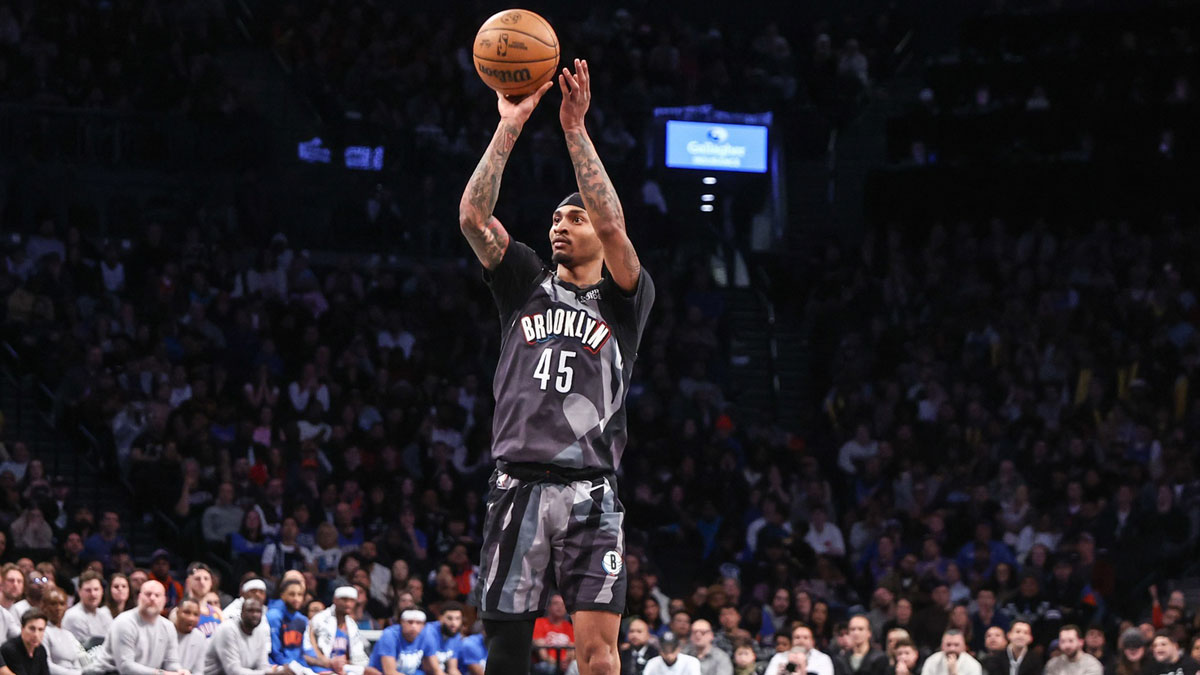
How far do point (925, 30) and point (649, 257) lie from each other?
6.50 metres

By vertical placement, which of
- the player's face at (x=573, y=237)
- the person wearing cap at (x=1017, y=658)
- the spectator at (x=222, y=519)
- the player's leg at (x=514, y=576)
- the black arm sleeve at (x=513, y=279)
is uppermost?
the player's face at (x=573, y=237)

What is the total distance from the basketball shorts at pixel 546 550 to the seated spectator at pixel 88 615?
907 cm

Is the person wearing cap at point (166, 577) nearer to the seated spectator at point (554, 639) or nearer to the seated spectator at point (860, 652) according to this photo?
the seated spectator at point (554, 639)

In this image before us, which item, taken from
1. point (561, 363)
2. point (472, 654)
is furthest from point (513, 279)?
point (472, 654)

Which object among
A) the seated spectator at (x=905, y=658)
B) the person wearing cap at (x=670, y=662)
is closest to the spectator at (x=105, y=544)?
the person wearing cap at (x=670, y=662)

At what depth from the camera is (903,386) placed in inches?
834

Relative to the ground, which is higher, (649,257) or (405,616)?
(649,257)

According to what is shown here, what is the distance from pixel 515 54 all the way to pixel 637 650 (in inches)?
390

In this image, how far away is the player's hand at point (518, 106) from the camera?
Result: 651 cm

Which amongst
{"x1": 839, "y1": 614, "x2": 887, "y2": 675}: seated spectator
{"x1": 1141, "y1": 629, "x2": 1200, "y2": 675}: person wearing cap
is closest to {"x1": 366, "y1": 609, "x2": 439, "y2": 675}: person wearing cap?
{"x1": 839, "y1": 614, "x2": 887, "y2": 675}: seated spectator

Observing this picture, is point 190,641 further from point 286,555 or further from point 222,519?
point 222,519

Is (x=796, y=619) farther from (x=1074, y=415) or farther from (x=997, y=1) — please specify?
(x=997, y=1)

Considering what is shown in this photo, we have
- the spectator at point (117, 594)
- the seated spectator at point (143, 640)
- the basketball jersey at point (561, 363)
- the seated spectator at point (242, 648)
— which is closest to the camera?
the basketball jersey at point (561, 363)

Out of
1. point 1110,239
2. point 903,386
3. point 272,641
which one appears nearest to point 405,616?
point 272,641
